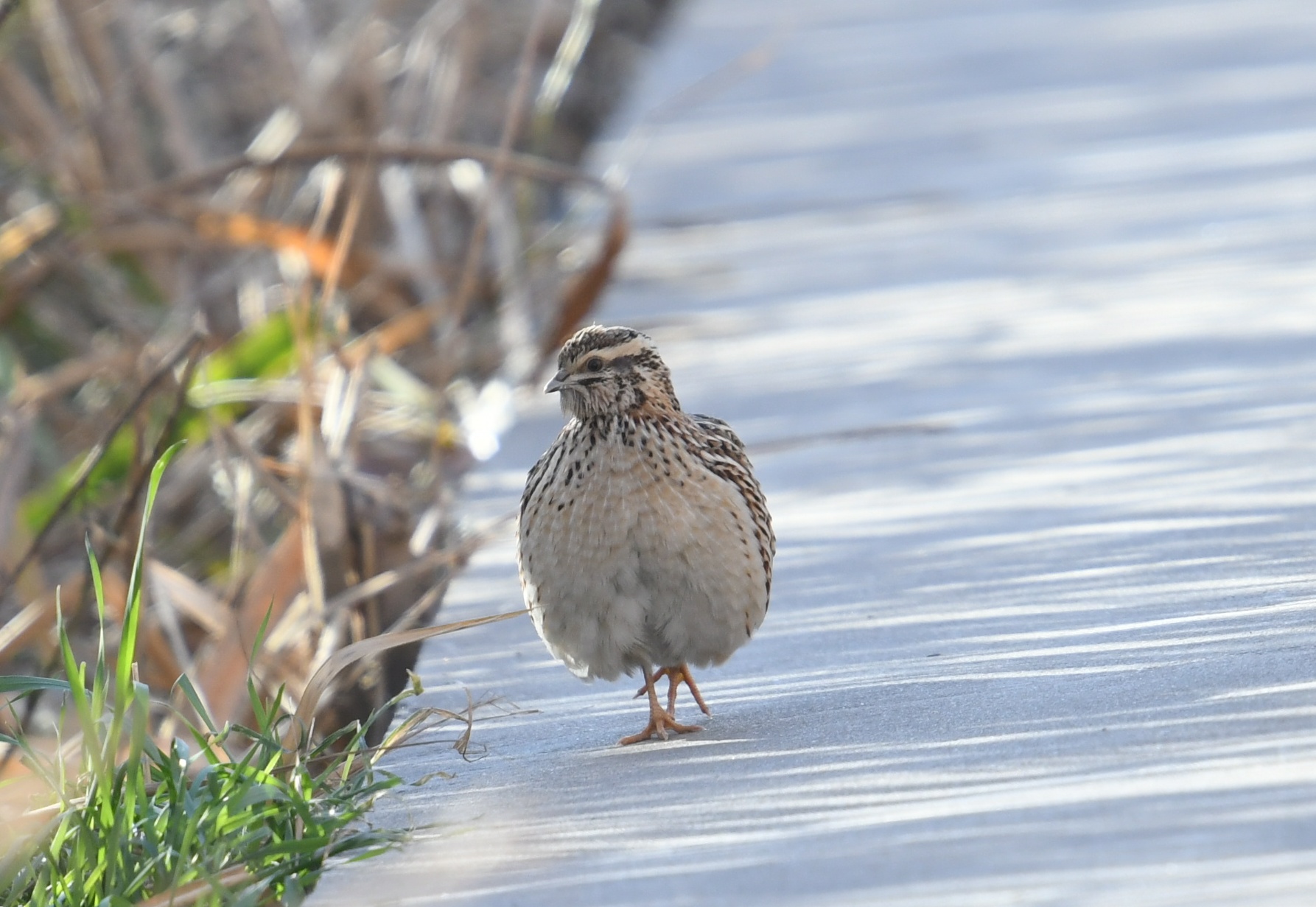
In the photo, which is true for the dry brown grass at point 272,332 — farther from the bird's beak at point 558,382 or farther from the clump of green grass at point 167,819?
the clump of green grass at point 167,819

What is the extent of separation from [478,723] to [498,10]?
9.87 metres

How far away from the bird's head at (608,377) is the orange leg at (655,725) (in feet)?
1.70

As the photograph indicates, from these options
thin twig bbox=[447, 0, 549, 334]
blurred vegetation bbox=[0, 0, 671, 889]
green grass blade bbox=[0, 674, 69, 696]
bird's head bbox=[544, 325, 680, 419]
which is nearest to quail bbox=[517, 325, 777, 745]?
bird's head bbox=[544, 325, 680, 419]

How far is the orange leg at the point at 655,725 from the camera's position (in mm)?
3924

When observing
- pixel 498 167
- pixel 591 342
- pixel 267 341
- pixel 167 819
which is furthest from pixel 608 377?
pixel 267 341

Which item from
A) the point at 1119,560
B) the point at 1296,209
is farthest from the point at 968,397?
the point at 1296,209

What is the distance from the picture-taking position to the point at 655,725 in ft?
12.9

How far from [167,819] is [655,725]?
39.3 inches

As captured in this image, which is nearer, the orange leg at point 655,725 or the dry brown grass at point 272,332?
the orange leg at point 655,725

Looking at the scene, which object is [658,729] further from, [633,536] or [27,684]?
[27,684]

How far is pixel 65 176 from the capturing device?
7.98 m

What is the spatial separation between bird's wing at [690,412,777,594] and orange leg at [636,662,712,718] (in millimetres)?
243

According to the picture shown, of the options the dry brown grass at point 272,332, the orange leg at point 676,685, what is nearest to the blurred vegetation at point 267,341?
the dry brown grass at point 272,332

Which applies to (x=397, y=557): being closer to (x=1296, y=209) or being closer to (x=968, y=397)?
(x=968, y=397)
